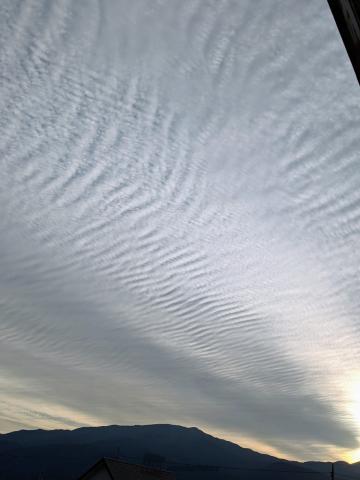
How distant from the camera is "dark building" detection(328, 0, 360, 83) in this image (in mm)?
1930

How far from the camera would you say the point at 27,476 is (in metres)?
191

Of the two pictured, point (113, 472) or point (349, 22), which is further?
point (113, 472)

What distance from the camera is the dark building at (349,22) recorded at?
1.93 m

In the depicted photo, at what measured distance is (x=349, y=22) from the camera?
77.3 inches

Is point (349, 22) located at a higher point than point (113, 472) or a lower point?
higher

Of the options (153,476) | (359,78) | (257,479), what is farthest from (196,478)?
(359,78)

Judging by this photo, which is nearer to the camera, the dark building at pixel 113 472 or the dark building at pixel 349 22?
the dark building at pixel 349 22

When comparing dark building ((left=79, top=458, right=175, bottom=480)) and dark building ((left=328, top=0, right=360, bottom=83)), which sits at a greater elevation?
dark building ((left=328, top=0, right=360, bottom=83))

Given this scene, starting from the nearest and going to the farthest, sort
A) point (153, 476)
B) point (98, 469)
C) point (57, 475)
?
point (98, 469), point (153, 476), point (57, 475)

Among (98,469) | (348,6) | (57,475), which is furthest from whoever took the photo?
(57,475)

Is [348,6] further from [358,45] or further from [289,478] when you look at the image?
[289,478]

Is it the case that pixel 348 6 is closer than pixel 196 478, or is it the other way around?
pixel 348 6

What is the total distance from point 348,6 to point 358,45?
0.20 metres

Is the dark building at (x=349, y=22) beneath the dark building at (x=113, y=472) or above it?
above
